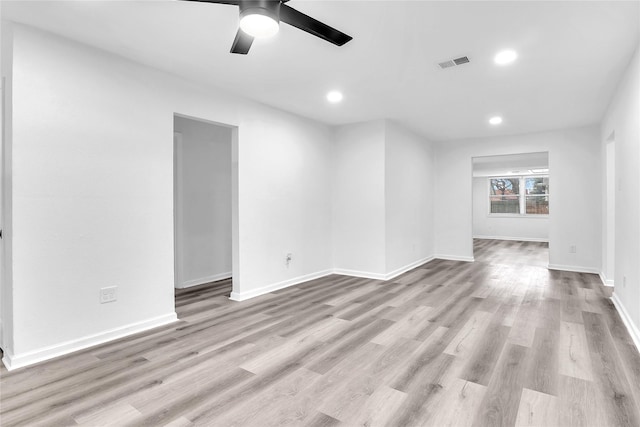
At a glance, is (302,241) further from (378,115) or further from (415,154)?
(415,154)

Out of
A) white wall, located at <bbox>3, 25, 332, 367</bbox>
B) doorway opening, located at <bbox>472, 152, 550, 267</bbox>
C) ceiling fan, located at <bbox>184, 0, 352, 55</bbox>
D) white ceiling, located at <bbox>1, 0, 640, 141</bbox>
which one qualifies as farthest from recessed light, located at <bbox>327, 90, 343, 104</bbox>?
doorway opening, located at <bbox>472, 152, 550, 267</bbox>

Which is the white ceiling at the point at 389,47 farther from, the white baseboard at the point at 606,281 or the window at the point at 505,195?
the window at the point at 505,195

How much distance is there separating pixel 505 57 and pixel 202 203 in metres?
4.04

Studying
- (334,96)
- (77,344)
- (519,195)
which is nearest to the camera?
(77,344)

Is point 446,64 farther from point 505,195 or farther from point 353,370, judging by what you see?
point 505,195

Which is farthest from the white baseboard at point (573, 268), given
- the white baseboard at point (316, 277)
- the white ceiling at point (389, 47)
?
the white ceiling at point (389, 47)

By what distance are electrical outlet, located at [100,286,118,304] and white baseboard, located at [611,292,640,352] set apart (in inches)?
161

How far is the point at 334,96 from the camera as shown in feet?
13.1

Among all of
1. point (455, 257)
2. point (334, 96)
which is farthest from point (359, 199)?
point (455, 257)

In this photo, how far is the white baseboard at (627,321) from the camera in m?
2.61

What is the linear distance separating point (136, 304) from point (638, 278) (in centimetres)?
413

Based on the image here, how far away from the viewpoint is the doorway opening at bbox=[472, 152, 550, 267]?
10273 mm

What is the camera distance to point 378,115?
483 cm

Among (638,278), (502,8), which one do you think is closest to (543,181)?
(638,278)
